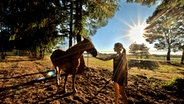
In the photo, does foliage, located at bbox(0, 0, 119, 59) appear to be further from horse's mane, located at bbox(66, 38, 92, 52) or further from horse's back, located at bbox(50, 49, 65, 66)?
horse's mane, located at bbox(66, 38, 92, 52)

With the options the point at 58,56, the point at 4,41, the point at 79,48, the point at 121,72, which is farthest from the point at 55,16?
the point at 4,41

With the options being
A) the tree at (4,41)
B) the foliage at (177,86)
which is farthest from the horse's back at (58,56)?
the tree at (4,41)

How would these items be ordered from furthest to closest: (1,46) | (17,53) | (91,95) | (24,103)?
(17,53) → (1,46) → (91,95) → (24,103)

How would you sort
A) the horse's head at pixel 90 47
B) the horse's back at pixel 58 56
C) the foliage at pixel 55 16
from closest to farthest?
the horse's head at pixel 90 47
the horse's back at pixel 58 56
the foliage at pixel 55 16

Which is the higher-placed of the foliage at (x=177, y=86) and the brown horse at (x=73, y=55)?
the brown horse at (x=73, y=55)

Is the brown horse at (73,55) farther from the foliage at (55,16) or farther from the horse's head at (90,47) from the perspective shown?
the foliage at (55,16)

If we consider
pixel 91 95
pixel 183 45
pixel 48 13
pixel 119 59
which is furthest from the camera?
pixel 183 45

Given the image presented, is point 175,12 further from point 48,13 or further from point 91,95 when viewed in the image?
point 48,13

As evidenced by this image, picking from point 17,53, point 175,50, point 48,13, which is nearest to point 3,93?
point 48,13

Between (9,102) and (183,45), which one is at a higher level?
(183,45)

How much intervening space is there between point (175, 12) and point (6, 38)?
24408 mm

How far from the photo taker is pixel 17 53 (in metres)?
37.5

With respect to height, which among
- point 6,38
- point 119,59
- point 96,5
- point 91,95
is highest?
point 96,5

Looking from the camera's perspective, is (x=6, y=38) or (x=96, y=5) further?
(x=6, y=38)
